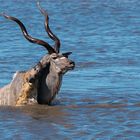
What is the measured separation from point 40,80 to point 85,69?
3395 millimetres

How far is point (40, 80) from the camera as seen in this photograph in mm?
13094

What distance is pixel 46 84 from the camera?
516 inches

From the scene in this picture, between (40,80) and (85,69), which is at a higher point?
(40,80)

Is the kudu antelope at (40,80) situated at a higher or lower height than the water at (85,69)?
higher

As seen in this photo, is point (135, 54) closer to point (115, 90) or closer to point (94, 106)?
point (115, 90)

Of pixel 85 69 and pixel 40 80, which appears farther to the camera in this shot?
pixel 85 69

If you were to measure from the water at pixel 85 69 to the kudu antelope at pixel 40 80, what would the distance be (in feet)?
0.61

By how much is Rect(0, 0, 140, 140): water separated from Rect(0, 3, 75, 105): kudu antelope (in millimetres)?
186

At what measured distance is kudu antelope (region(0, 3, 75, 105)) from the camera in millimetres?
12828

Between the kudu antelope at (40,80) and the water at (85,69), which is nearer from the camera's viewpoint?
the water at (85,69)

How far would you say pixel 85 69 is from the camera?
16.4 m

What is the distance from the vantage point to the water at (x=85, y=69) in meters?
11.6

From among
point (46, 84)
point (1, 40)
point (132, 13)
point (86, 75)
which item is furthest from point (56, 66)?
point (132, 13)

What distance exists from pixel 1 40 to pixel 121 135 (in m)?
9.52
